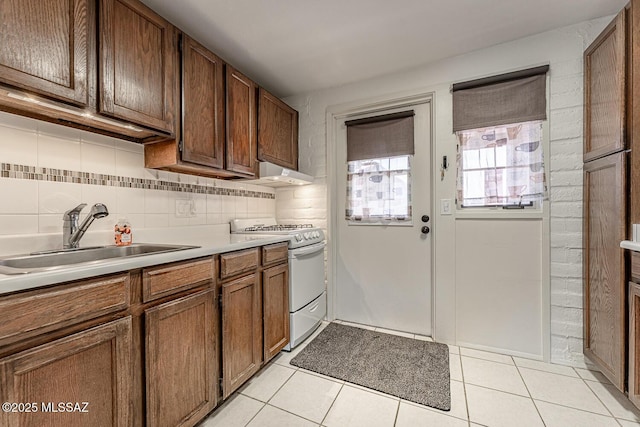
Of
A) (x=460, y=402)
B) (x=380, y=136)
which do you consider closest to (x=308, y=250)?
(x=380, y=136)

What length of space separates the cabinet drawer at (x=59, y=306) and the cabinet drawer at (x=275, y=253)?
86 centimetres

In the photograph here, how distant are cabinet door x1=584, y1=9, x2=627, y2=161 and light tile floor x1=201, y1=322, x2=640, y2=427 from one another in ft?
4.68

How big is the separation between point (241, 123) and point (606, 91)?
2.37 meters

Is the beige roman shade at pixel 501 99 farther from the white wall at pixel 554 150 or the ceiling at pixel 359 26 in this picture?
the ceiling at pixel 359 26

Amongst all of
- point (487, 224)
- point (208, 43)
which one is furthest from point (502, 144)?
point (208, 43)

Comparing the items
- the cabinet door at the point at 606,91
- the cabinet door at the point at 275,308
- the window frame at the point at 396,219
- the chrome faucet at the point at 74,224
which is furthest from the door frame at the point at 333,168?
the chrome faucet at the point at 74,224

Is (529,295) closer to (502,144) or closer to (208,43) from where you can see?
(502,144)

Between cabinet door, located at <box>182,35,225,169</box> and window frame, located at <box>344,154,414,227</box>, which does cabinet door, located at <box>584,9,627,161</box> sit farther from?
cabinet door, located at <box>182,35,225,169</box>

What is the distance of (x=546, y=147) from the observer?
190 cm

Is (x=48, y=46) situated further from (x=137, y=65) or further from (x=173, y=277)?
(x=173, y=277)

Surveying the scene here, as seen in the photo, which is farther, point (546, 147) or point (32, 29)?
point (546, 147)

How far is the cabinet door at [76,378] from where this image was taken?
0.77 m

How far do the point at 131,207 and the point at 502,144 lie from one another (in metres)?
2.62

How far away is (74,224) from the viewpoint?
4.34 feet
